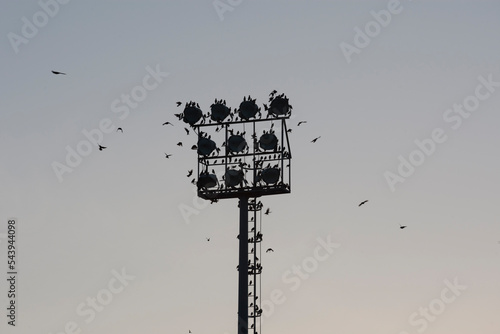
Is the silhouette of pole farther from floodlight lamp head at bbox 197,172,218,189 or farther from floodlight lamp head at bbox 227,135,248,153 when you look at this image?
floodlight lamp head at bbox 227,135,248,153

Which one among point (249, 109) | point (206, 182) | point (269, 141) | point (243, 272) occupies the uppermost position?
point (249, 109)

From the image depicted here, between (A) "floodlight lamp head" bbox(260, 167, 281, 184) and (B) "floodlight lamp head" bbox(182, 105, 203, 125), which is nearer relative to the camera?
(A) "floodlight lamp head" bbox(260, 167, 281, 184)

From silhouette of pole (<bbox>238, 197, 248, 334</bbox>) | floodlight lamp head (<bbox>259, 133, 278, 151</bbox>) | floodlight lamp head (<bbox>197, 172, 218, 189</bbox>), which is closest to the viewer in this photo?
silhouette of pole (<bbox>238, 197, 248, 334</bbox>)

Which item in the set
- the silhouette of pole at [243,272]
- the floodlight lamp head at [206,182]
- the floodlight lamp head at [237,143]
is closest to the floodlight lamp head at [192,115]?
the floodlight lamp head at [237,143]

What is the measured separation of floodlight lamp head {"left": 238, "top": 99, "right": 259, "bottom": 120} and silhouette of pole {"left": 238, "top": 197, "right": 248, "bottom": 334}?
5.54 metres

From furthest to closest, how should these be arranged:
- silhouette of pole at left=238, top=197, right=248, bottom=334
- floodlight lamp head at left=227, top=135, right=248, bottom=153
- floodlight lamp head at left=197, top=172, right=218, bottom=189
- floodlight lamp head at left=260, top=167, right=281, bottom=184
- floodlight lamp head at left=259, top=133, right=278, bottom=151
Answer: floodlight lamp head at left=227, top=135, right=248, bottom=153 → floodlight lamp head at left=197, top=172, right=218, bottom=189 → floodlight lamp head at left=259, top=133, right=278, bottom=151 → floodlight lamp head at left=260, top=167, right=281, bottom=184 → silhouette of pole at left=238, top=197, right=248, bottom=334

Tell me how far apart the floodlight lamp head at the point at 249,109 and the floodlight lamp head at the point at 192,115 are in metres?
3.16

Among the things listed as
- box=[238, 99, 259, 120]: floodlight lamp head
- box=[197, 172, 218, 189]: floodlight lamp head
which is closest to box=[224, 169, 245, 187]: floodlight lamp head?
box=[197, 172, 218, 189]: floodlight lamp head

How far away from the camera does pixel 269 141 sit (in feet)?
284

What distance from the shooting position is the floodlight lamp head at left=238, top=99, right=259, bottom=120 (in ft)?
285

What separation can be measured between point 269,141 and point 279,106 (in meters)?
2.43

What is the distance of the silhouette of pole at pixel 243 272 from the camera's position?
279ft

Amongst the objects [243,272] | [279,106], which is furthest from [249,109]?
[243,272]

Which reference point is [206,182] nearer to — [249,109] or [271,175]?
[271,175]
